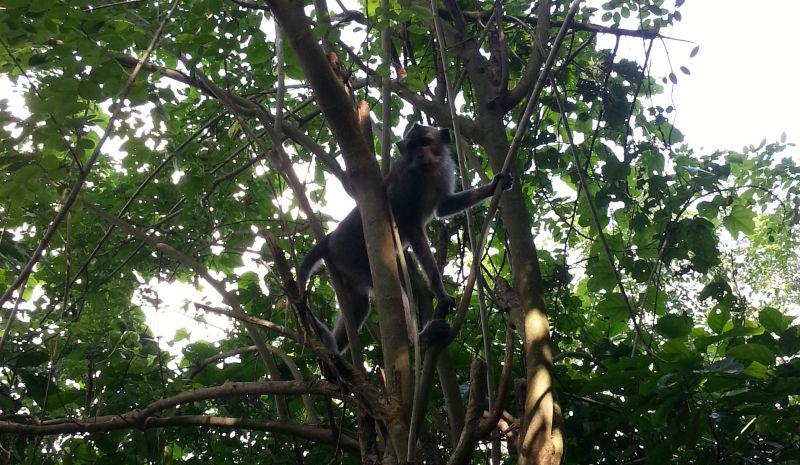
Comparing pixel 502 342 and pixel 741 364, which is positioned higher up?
pixel 502 342

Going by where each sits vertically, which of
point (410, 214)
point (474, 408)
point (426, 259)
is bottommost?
point (474, 408)

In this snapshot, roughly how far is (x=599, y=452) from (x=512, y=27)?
421cm

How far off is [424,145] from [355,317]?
1.78 meters

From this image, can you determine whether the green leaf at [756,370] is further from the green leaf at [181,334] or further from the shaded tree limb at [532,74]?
the green leaf at [181,334]

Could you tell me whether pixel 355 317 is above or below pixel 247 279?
below

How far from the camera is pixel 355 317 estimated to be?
5.49m

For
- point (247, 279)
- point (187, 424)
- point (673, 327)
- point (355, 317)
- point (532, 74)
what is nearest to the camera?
point (187, 424)

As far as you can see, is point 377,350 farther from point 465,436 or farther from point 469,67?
point 465,436

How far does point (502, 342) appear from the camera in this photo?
239 inches

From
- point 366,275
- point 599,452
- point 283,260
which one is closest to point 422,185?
point 366,275

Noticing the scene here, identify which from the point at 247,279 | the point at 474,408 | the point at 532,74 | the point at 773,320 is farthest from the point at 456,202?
the point at 474,408

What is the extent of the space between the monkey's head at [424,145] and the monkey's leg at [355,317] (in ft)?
4.52

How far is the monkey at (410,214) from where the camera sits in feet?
17.5

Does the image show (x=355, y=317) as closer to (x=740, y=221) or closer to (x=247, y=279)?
(x=247, y=279)
